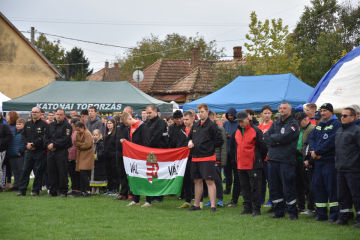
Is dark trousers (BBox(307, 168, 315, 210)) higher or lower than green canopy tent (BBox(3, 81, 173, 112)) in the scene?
lower

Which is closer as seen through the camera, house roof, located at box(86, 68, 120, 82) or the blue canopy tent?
the blue canopy tent

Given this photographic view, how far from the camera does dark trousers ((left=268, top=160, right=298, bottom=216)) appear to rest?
8445mm

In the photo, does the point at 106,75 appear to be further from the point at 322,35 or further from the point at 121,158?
the point at 121,158

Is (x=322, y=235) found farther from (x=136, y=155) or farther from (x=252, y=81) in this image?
(x=252, y=81)

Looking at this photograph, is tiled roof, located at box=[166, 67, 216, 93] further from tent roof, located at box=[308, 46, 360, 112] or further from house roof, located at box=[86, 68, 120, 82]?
house roof, located at box=[86, 68, 120, 82]

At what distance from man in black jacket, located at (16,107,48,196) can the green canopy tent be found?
6834 millimetres

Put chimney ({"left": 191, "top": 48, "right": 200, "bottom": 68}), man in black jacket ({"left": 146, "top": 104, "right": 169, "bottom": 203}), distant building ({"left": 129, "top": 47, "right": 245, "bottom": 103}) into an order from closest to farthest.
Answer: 1. man in black jacket ({"left": 146, "top": 104, "right": 169, "bottom": 203})
2. distant building ({"left": 129, "top": 47, "right": 245, "bottom": 103})
3. chimney ({"left": 191, "top": 48, "right": 200, "bottom": 68})

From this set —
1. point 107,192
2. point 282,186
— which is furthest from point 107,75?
point 282,186

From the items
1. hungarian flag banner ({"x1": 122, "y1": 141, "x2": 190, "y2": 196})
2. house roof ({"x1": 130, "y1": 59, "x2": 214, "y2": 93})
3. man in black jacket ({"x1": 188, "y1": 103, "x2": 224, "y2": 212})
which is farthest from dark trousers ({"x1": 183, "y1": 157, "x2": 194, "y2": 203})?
house roof ({"x1": 130, "y1": 59, "x2": 214, "y2": 93})

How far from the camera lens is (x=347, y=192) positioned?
7.95m

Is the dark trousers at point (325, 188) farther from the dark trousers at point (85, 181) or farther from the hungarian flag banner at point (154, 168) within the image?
the dark trousers at point (85, 181)

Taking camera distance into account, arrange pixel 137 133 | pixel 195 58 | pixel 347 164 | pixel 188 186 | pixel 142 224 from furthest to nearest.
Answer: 1. pixel 195 58
2. pixel 188 186
3. pixel 137 133
4. pixel 142 224
5. pixel 347 164

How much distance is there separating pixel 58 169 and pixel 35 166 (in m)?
0.84

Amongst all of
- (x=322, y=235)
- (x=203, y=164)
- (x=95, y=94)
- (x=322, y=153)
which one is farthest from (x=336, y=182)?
(x=95, y=94)
